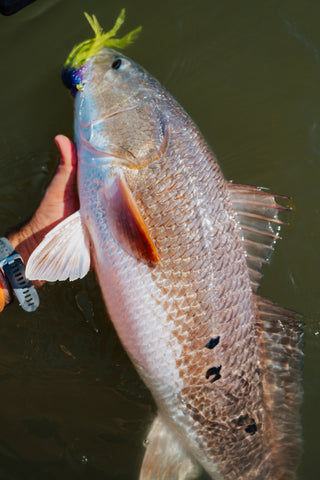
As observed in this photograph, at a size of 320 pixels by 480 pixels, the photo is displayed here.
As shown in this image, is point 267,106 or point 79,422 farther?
point 267,106

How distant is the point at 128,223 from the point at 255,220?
87cm

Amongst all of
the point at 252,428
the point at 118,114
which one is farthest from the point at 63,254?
the point at 252,428

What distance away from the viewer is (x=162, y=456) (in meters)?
2.82

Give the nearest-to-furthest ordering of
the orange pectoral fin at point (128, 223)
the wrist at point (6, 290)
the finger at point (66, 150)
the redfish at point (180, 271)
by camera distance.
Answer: the orange pectoral fin at point (128, 223)
the redfish at point (180, 271)
the finger at point (66, 150)
the wrist at point (6, 290)

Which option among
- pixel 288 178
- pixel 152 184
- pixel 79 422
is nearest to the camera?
pixel 152 184

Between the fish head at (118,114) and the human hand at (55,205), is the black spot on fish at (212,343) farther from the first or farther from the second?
the human hand at (55,205)

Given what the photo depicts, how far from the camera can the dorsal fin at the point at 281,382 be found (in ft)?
8.94

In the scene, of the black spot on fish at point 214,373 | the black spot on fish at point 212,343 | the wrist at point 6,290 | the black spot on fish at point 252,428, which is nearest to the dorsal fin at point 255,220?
the black spot on fish at point 212,343

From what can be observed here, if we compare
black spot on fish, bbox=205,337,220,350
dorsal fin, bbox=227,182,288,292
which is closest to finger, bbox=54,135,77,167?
dorsal fin, bbox=227,182,288,292

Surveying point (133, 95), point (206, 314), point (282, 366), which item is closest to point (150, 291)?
point (206, 314)

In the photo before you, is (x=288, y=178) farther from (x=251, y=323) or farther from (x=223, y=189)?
(x=251, y=323)

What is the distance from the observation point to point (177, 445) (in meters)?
2.81

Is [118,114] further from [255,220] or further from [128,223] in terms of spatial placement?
[255,220]

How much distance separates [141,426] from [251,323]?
1308 millimetres
